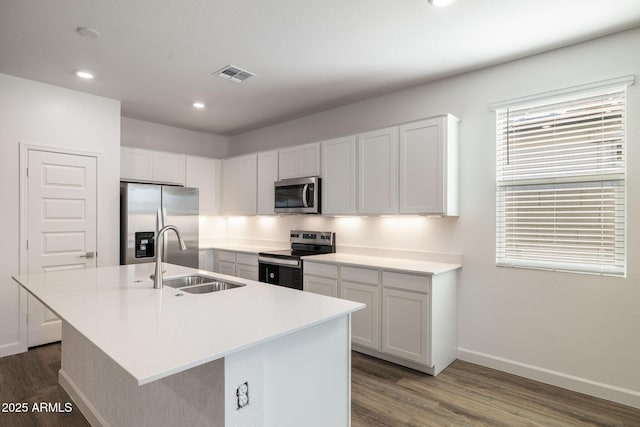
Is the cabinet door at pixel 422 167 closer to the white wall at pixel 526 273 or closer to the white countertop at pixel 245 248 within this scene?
the white wall at pixel 526 273

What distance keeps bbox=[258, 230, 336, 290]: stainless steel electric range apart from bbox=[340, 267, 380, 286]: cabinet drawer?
0.62 m

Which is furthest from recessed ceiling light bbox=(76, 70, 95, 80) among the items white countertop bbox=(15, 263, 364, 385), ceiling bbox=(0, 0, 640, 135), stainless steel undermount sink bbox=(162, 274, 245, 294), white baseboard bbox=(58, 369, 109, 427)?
white baseboard bbox=(58, 369, 109, 427)

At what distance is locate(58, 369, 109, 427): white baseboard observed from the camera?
2248 mm

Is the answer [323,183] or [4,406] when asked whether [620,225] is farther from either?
[4,406]

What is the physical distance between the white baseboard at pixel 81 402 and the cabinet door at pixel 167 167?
2.79m

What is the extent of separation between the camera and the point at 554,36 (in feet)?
8.77

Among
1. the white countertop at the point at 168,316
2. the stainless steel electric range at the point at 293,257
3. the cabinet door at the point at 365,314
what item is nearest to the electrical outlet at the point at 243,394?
the white countertop at the point at 168,316

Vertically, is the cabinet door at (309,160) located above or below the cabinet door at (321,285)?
above

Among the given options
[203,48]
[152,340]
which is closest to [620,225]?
[152,340]

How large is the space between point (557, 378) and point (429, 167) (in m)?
2.02

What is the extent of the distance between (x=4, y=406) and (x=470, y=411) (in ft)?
10.9

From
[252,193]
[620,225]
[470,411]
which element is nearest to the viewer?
[470,411]

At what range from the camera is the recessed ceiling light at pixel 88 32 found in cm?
259

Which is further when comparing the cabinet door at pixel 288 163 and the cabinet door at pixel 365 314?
the cabinet door at pixel 288 163
